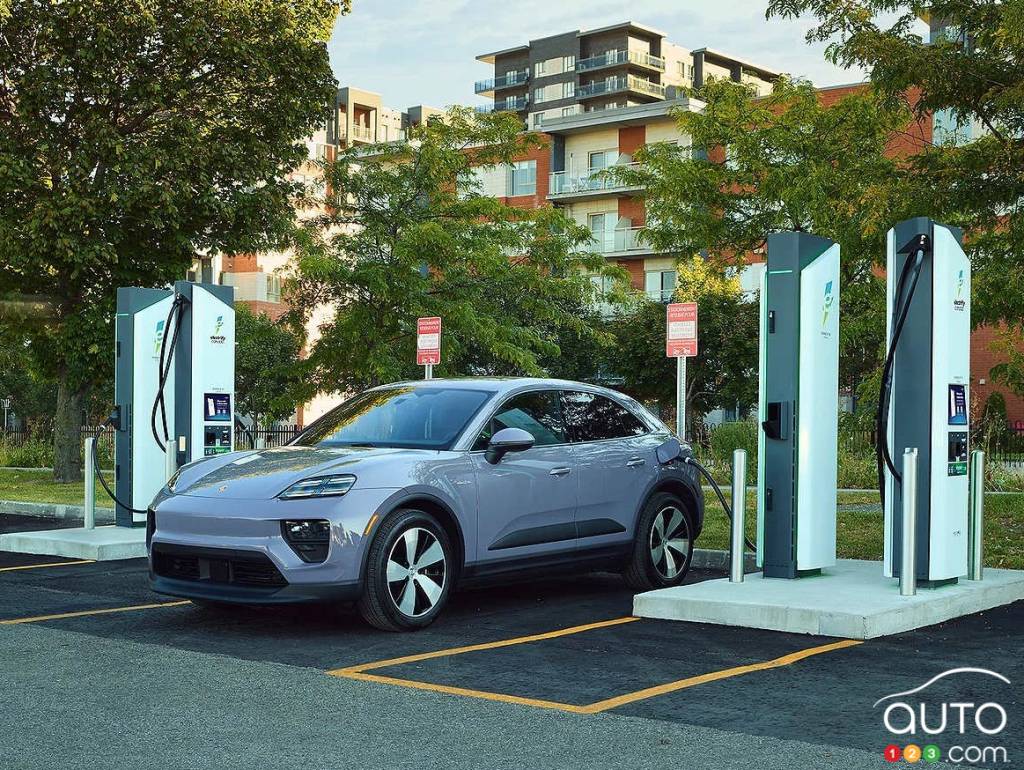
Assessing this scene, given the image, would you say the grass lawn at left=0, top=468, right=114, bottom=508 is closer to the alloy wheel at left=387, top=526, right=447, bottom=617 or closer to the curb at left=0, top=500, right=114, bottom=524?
the curb at left=0, top=500, right=114, bottom=524

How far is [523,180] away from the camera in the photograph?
2549 inches

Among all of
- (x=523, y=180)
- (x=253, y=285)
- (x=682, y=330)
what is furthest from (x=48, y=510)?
(x=253, y=285)

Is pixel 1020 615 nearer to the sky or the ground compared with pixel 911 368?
nearer to the ground

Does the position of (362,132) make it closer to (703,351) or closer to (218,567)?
(703,351)

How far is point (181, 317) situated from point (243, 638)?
5782mm

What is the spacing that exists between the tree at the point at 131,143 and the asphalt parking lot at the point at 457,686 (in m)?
13.7

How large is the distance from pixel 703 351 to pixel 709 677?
41.0 m

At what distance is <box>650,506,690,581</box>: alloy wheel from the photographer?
403 inches

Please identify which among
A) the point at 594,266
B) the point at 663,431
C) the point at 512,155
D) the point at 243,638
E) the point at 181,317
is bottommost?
the point at 243,638

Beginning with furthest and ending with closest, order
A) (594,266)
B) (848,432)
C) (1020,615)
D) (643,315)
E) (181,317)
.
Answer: (643,315), (594,266), (848,432), (181,317), (1020,615)

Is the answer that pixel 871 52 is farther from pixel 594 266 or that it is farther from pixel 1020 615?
pixel 594 266

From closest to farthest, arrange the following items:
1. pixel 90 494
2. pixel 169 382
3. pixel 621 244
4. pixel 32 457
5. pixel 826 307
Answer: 1. pixel 826 307
2. pixel 169 382
3. pixel 90 494
4. pixel 32 457
5. pixel 621 244

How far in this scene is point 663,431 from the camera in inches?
418

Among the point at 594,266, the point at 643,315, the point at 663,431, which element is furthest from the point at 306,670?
the point at 643,315
